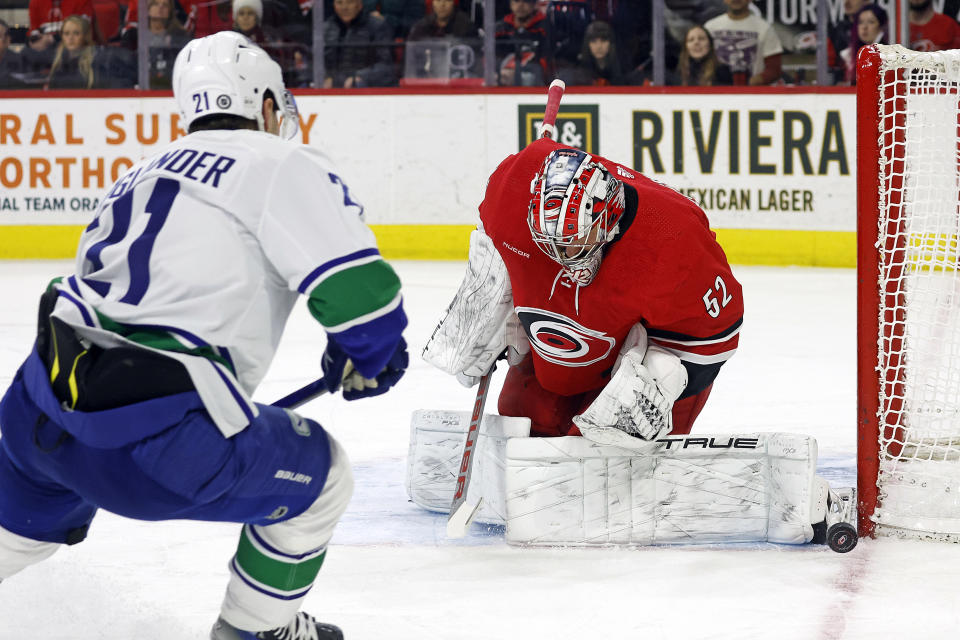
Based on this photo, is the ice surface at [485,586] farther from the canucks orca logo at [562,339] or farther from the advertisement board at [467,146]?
the advertisement board at [467,146]

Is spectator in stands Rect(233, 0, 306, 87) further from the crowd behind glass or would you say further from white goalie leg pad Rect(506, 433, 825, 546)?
white goalie leg pad Rect(506, 433, 825, 546)

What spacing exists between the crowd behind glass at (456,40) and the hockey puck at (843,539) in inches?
193

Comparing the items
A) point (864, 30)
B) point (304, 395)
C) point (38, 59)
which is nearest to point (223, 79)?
point (304, 395)

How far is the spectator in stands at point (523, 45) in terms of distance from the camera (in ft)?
23.7

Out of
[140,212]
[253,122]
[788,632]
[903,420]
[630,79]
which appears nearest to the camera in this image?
[140,212]

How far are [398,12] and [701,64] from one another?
68.3 inches

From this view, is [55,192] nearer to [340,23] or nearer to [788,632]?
[340,23]

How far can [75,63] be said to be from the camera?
24.4ft

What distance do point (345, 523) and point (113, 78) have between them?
5325mm

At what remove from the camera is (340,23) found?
290 inches

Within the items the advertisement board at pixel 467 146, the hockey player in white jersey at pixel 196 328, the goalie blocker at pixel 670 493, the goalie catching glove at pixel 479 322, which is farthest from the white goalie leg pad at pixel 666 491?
the advertisement board at pixel 467 146

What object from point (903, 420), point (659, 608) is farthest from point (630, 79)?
point (659, 608)

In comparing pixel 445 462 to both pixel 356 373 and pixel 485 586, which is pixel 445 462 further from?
pixel 356 373

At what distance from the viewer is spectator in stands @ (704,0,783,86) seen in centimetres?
704
